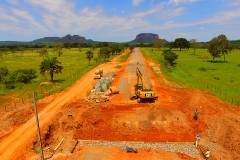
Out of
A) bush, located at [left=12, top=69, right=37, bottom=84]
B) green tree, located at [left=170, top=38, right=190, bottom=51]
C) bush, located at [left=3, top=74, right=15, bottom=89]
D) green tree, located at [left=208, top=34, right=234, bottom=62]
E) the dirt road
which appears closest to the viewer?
the dirt road

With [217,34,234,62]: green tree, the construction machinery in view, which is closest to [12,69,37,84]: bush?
the construction machinery

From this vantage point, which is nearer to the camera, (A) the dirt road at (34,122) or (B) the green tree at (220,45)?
(A) the dirt road at (34,122)

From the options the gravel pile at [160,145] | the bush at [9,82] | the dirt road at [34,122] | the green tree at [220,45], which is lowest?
the gravel pile at [160,145]

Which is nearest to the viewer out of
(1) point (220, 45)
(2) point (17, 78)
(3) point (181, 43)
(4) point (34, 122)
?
(4) point (34, 122)

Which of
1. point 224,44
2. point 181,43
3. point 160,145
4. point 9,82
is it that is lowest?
point 160,145

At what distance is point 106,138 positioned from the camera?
2022 cm

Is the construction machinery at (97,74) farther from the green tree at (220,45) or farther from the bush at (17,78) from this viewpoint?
the green tree at (220,45)

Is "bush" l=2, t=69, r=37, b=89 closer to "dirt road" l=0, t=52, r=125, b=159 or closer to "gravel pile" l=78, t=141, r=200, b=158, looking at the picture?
"dirt road" l=0, t=52, r=125, b=159

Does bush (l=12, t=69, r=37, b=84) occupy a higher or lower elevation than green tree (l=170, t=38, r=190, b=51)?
lower

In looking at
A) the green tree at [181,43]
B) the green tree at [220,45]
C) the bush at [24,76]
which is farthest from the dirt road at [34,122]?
the green tree at [181,43]

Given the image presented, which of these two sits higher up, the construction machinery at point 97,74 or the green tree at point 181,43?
the green tree at point 181,43

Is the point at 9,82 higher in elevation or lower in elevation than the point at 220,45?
lower

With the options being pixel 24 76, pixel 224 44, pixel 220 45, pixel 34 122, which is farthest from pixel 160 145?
pixel 224 44

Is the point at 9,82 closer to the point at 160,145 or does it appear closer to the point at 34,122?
the point at 34,122
